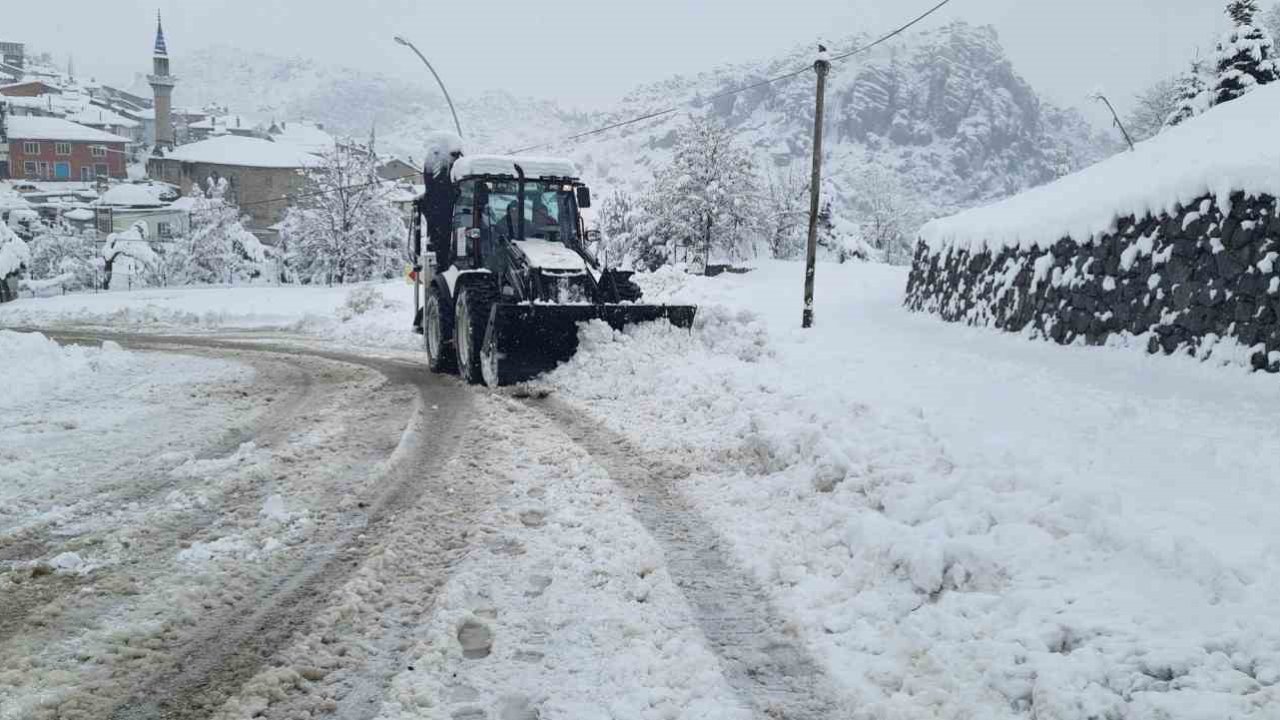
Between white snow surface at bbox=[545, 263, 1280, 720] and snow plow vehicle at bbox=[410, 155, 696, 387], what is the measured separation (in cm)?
105

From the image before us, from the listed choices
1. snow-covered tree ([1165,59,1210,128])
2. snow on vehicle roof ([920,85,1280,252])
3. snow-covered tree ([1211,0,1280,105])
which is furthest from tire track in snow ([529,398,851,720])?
snow-covered tree ([1165,59,1210,128])

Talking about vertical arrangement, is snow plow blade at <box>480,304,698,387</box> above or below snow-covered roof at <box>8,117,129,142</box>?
below

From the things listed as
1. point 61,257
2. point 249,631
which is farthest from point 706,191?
point 61,257

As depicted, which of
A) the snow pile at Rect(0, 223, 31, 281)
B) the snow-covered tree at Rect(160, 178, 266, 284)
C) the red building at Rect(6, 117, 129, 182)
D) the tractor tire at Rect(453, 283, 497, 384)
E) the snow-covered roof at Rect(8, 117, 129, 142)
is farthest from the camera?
the red building at Rect(6, 117, 129, 182)

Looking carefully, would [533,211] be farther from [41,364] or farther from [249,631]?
[249,631]

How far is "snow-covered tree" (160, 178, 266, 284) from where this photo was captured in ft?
173

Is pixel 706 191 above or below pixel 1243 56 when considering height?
below

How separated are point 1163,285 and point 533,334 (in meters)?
7.30

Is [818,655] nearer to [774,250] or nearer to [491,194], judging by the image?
[491,194]

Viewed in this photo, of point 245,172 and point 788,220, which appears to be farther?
point 245,172

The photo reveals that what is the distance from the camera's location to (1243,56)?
23.7 meters

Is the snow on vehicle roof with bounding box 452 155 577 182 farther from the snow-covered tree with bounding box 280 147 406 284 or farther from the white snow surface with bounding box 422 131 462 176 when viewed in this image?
the snow-covered tree with bounding box 280 147 406 284

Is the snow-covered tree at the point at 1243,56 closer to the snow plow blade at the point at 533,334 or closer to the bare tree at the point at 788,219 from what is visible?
the snow plow blade at the point at 533,334

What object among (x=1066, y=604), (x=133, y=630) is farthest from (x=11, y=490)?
(x=1066, y=604)
